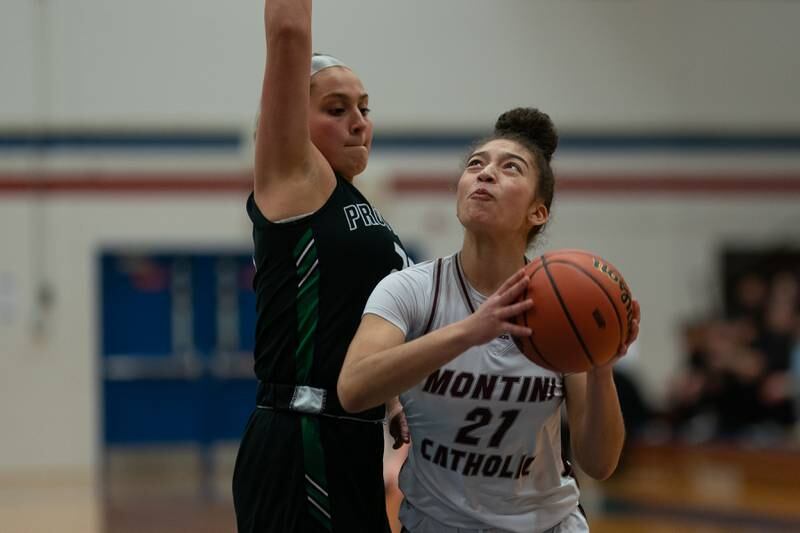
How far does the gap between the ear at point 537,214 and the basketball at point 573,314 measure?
1.16 ft

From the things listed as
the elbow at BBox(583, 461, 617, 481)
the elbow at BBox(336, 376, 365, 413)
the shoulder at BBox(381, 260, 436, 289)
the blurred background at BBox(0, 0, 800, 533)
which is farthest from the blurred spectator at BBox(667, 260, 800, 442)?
the elbow at BBox(336, 376, 365, 413)

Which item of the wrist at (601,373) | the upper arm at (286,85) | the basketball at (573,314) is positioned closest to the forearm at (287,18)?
the upper arm at (286,85)

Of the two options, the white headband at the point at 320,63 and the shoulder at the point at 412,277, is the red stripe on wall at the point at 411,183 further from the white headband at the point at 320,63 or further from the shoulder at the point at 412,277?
the shoulder at the point at 412,277

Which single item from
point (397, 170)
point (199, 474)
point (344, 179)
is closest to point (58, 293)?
point (199, 474)

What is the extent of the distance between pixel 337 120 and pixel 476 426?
1.02 meters

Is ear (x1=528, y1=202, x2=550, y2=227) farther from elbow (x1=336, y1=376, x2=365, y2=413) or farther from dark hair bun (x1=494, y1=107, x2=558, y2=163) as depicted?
elbow (x1=336, y1=376, x2=365, y2=413)

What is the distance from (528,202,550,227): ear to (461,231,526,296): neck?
65mm

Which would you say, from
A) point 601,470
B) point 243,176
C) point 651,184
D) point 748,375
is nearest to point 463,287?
point 601,470

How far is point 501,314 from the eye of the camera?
2.83 m

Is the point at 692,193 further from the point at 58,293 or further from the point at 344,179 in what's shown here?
the point at 344,179

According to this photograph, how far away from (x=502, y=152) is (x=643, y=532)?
17.0 feet

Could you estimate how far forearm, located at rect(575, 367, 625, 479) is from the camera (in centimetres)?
325

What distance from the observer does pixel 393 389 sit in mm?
2910

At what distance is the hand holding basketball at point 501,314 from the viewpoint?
281cm
